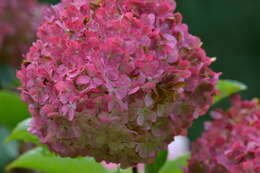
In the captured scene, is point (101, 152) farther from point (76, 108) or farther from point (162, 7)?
point (162, 7)

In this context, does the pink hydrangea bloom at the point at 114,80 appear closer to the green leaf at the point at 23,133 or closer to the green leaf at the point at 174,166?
the green leaf at the point at 23,133

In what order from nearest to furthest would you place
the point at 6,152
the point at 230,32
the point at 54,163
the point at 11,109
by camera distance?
the point at 54,163 < the point at 11,109 < the point at 6,152 < the point at 230,32

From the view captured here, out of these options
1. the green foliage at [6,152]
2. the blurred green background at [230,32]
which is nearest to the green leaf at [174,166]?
the green foliage at [6,152]

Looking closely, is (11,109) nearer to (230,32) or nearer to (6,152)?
(6,152)

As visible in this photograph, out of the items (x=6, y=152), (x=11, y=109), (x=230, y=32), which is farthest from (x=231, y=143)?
(x=230, y=32)

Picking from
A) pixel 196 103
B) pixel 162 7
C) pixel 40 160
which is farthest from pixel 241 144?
pixel 40 160
